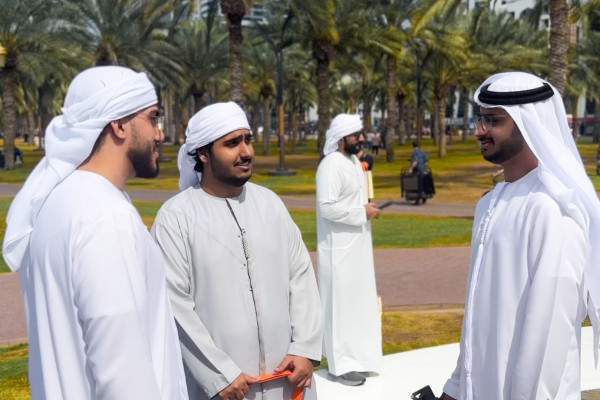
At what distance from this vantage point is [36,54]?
3369cm

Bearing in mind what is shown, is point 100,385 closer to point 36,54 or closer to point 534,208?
point 534,208

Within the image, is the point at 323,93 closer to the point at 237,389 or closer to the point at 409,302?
the point at 409,302

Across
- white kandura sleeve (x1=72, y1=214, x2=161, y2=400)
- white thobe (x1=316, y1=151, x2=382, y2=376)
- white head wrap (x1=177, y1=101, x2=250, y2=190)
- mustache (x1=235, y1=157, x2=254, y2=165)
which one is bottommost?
white thobe (x1=316, y1=151, x2=382, y2=376)

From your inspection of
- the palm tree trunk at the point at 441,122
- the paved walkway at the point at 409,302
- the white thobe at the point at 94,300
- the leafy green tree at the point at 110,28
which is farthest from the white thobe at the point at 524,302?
the palm tree trunk at the point at 441,122

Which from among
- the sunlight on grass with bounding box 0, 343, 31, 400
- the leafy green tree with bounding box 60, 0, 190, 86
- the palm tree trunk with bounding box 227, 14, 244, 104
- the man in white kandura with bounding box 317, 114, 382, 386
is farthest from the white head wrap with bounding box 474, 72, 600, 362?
the leafy green tree with bounding box 60, 0, 190, 86

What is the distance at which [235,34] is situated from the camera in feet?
83.8

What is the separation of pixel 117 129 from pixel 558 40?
59.7 ft

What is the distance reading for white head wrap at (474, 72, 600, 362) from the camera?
2.86 m

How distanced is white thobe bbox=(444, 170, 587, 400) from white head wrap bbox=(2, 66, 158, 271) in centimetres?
147

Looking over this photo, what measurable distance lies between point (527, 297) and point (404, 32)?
1306 inches

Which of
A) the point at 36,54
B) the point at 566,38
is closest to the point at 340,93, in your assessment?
the point at 36,54

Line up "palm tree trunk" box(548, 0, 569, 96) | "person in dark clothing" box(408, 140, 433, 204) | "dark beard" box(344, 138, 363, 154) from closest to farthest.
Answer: "dark beard" box(344, 138, 363, 154), "palm tree trunk" box(548, 0, 569, 96), "person in dark clothing" box(408, 140, 433, 204)

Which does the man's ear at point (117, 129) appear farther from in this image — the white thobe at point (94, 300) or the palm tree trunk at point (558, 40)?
the palm tree trunk at point (558, 40)

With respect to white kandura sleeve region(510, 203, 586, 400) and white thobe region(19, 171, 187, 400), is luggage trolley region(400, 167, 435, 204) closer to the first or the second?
white kandura sleeve region(510, 203, 586, 400)
